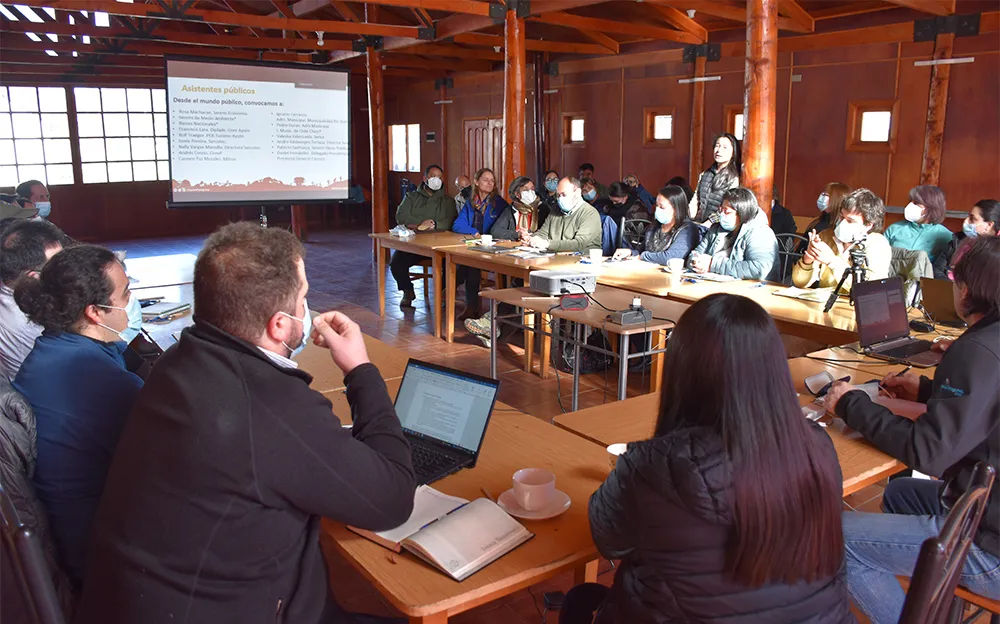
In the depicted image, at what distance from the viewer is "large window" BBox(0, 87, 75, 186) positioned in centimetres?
1208

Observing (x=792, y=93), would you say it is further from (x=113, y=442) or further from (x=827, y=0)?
(x=113, y=442)

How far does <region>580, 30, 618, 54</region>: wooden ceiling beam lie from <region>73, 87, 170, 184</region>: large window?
7541 millimetres

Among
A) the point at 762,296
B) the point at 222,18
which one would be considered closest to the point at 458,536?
the point at 762,296

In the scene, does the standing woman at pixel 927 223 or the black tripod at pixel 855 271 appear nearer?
the black tripod at pixel 855 271

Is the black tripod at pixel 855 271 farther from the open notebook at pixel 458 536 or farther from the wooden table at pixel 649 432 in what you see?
the open notebook at pixel 458 536

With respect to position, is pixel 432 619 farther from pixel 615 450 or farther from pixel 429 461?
pixel 615 450

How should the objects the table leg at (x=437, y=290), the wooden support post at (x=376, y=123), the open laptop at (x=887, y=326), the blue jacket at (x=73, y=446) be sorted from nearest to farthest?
the blue jacket at (x=73, y=446)
the open laptop at (x=887, y=326)
the table leg at (x=437, y=290)
the wooden support post at (x=376, y=123)

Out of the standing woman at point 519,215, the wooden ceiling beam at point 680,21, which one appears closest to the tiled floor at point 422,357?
the standing woman at point 519,215

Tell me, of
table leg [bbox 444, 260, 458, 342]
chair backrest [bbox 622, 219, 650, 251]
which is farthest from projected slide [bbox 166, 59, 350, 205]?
chair backrest [bbox 622, 219, 650, 251]

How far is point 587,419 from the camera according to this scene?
231cm

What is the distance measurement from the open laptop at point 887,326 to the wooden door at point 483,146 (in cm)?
916

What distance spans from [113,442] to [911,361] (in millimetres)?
2697

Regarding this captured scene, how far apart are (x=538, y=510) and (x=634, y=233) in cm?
548

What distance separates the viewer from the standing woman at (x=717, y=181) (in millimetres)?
5660
